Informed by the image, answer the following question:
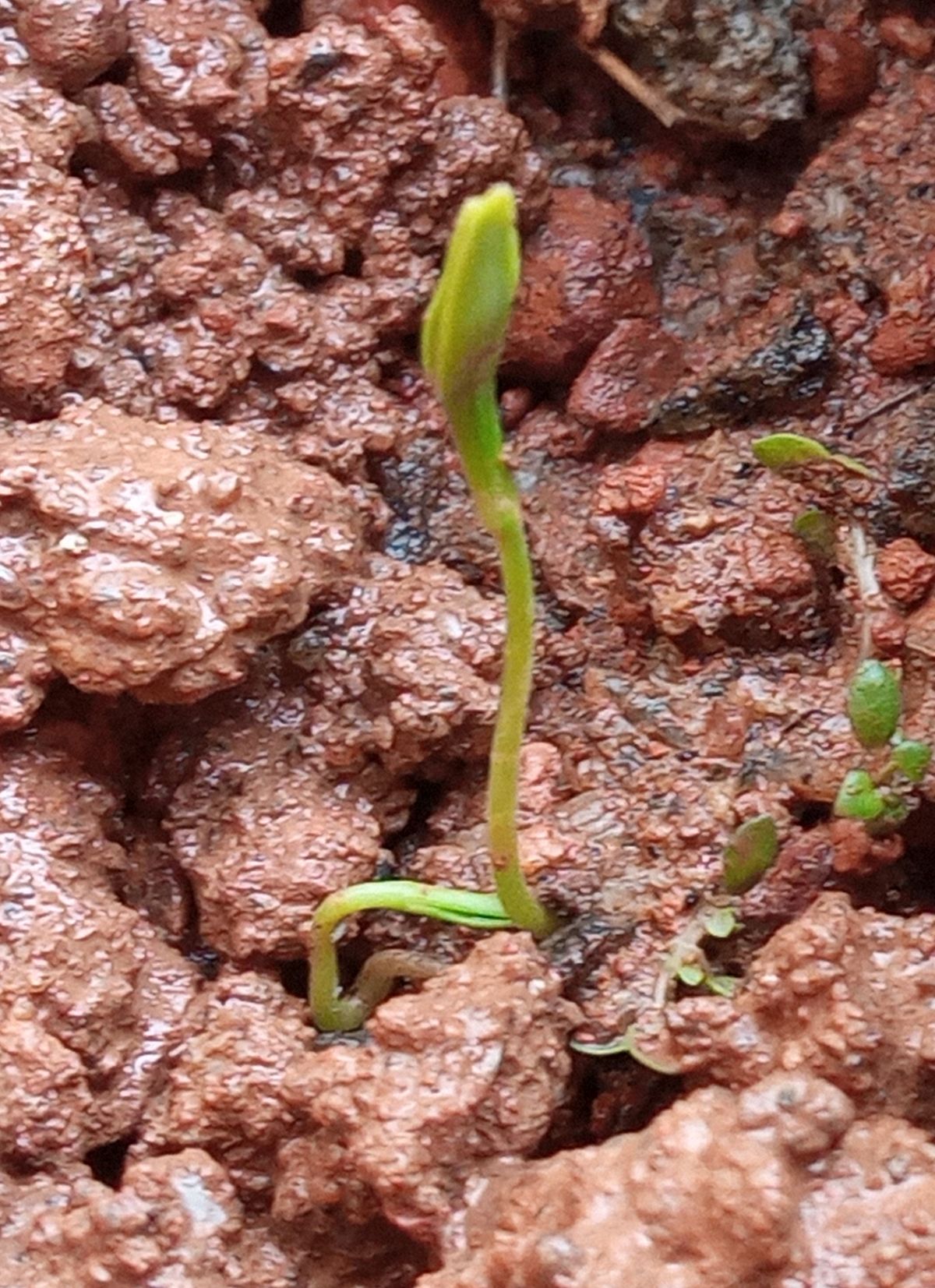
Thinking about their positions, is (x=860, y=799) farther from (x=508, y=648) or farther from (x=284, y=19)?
(x=284, y=19)

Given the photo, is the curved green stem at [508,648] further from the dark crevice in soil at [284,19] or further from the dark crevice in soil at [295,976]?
the dark crevice in soil at [284,19]

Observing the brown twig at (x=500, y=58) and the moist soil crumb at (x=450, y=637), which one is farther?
the brown twig at (x=500, y=58)

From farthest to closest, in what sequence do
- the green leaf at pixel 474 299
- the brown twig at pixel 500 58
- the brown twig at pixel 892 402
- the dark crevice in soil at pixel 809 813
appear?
the brown twig at pixel 500 58 < the brown twig at pixel 892 402 < the dark crevice in soil at pixel 809 813 < the green leaf at pixel 474 299

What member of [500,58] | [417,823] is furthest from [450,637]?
[500,58]

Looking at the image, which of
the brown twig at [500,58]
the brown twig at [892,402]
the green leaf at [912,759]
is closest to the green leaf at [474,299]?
the green leaf at [912,759]

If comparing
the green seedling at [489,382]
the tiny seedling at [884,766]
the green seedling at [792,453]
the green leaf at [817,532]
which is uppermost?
the green seedling at [489,382]

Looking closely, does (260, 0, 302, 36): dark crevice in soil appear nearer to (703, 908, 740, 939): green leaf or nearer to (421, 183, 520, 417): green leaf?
(421, 183, 520, 417): green leaf
